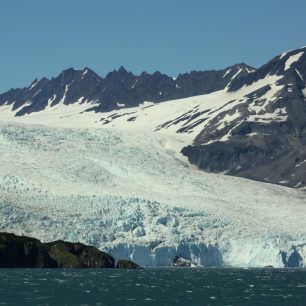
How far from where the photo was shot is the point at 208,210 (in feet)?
269

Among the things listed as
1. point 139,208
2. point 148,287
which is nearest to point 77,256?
point 139,208

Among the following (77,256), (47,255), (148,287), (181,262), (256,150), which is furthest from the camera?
(256,150)

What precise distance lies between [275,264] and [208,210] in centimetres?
761

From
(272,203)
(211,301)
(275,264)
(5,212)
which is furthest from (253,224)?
(211,301)

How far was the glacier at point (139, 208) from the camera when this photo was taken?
247 feet

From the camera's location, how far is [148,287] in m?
55.3

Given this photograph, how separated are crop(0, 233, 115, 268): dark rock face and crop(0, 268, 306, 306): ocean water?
5.27ft

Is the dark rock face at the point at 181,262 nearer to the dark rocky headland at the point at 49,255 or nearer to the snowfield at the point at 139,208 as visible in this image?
the snowfield at the point at 139,208

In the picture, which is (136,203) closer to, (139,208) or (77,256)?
(139,208)

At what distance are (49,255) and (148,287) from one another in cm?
1672

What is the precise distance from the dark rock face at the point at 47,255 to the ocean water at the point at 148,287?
1607 millimetres

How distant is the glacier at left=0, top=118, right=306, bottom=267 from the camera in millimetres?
75312

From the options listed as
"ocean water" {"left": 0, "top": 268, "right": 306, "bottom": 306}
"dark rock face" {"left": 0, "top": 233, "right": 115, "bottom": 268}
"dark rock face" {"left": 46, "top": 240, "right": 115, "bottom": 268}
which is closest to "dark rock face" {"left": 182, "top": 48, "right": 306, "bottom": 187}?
"dark rock face" {"left": 46, "top": 240, "right": 115, "bottom": 268}

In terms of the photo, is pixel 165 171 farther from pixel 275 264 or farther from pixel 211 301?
pixel 211 301
